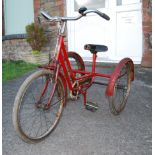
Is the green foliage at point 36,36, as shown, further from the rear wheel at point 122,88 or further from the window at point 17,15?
the rear wheel at point 122,88

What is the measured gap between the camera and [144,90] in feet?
15.0

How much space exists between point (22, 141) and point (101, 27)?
4.35m

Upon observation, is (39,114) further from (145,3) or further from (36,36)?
(36,36)

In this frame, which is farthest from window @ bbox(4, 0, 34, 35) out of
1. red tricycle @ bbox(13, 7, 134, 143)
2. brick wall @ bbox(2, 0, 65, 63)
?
red tricycle @ bbox(13, 7, 134, 143)

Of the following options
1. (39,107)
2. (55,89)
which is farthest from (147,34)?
(39,107)

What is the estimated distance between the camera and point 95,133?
3074mm

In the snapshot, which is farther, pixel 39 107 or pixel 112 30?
pixel 112 30

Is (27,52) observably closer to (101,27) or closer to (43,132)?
(101,27)

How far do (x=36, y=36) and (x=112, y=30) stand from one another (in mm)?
1863

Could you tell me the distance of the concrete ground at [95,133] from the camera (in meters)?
2.72

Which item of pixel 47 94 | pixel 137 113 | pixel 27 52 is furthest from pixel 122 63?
pixel 27 52

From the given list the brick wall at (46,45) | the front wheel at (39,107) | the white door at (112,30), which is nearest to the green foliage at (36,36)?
the brick wall at (46,45)

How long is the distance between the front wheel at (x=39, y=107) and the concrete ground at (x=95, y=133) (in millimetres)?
117

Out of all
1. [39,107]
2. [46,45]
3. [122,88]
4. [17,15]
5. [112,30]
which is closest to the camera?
[39,107]
